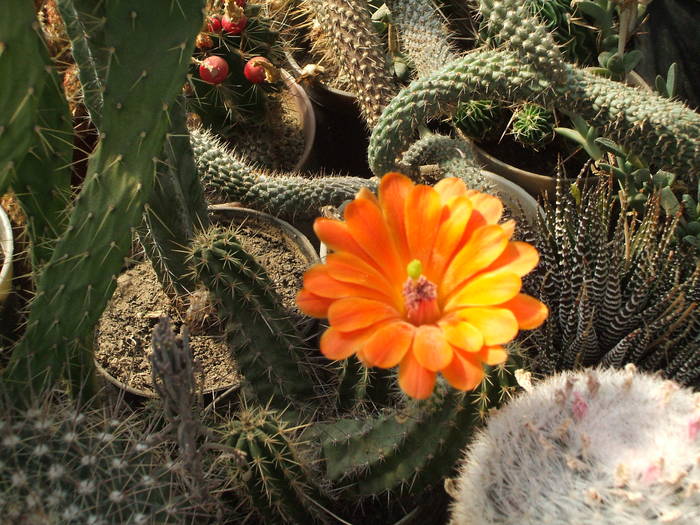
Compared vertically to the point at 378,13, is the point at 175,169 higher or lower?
lower

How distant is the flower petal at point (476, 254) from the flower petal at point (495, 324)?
50mm

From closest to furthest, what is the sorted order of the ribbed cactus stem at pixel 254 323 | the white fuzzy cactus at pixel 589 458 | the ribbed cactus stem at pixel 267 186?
the white fuzzy cactus at pixel 589 458 → the ribbed cactus stem at pixel 254 323 → the ribbed cactus stem at pixel 267 186

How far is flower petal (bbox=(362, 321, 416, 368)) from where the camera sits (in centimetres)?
63

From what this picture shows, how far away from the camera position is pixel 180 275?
3.69 ft

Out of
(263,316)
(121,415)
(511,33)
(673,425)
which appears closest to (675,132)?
(511,33)

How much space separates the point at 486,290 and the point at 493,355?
0.25ft

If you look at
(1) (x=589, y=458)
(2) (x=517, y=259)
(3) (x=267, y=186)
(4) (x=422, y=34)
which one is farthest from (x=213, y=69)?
(1) (x=589, y=458)

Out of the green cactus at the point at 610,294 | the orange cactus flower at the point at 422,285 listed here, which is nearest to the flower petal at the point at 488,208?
the orange cactus flower at the point at 422,285

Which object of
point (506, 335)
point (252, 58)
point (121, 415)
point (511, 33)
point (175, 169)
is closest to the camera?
point (506, 335)

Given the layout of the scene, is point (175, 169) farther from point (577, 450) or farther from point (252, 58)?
point (577, 450)

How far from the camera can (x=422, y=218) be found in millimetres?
714

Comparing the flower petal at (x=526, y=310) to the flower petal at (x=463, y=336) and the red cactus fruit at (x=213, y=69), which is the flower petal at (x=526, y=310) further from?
the red cactus fruit at (x=213, y=69)

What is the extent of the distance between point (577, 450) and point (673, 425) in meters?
0.10

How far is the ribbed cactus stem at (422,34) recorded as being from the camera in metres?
1.49
